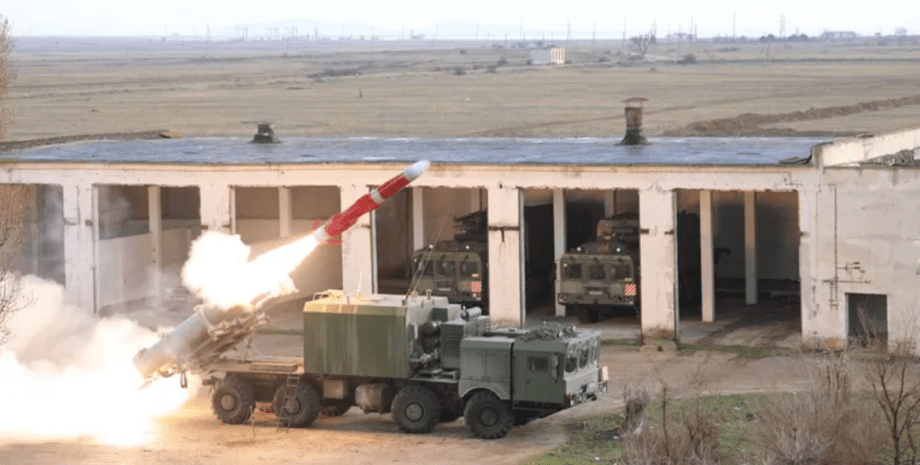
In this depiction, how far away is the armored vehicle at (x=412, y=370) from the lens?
94.3 feet

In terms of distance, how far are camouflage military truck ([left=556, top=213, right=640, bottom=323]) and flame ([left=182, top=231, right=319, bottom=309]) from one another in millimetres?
12194

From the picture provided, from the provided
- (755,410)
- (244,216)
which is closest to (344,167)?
(244,216)

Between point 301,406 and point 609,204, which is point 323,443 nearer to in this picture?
point 301,406

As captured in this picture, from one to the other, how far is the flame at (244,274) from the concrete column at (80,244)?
1121cm

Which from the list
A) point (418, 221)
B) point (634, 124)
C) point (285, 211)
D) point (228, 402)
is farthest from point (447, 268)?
point (228, 402)

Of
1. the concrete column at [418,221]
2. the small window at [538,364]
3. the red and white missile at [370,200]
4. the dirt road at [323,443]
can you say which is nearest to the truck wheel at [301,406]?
the dirt road at [323,443]

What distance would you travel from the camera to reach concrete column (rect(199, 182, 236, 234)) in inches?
1658

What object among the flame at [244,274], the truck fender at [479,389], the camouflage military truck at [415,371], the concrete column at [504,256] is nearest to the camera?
the camouflage military truck at [415,371]

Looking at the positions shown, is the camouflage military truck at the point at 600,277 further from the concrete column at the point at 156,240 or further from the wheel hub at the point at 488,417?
the wheel hub at the point at 488,417

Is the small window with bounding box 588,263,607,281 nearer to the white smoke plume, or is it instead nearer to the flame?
the white smoke plume

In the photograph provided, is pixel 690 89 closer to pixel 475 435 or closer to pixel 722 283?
pixel 722 283

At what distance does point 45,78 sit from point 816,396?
17914 cm

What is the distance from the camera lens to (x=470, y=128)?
101562mm

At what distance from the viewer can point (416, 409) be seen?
29.6m
